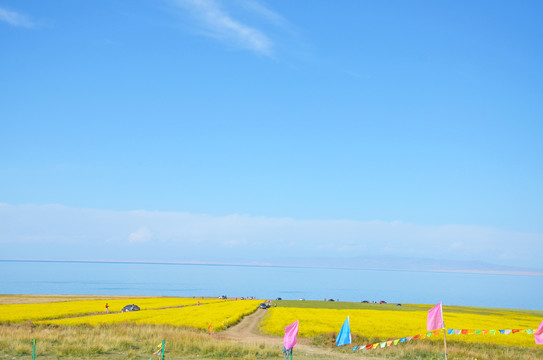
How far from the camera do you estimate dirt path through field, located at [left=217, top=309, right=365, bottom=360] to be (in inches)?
1023

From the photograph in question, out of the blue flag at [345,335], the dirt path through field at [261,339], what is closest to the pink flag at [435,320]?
the blue flag at [345,335]

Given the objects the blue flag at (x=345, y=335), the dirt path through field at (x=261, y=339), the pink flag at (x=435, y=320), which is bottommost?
the dirt path through field at (x=261, y=339)

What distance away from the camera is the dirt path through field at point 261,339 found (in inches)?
1023

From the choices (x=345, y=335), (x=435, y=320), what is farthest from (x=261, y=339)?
(x=435, y=320)

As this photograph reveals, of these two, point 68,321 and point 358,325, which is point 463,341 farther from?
point 68,321

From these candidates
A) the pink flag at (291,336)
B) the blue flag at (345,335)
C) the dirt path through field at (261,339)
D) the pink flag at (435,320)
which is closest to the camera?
the pink flag at (291,336)

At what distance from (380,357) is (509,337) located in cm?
1459

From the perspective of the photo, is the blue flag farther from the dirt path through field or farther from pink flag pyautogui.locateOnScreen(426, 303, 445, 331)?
the dirt path through field

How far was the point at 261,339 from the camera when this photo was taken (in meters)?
33.1

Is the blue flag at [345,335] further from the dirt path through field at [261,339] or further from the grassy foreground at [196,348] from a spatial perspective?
the dirt path through field at [261,339]

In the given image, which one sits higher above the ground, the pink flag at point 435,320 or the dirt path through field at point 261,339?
the pink flag at point 435,320

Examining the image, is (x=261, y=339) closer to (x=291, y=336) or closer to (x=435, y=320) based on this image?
(x=291, y=336)

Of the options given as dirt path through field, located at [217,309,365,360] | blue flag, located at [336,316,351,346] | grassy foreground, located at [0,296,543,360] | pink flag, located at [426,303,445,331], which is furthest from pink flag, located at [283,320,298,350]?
dirt path through field, located at [217,309,365,360]

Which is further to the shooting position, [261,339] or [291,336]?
[261,339]
